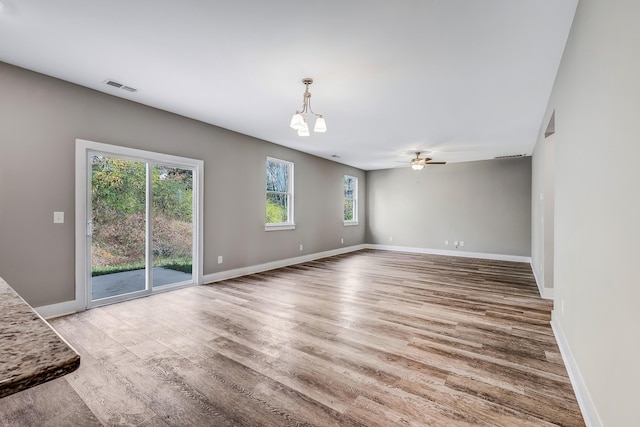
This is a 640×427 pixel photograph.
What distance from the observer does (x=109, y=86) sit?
3.42m

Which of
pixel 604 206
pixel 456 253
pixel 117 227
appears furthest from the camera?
pixel 456 253

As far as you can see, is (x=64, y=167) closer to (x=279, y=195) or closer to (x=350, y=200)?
(x=279, y=195)

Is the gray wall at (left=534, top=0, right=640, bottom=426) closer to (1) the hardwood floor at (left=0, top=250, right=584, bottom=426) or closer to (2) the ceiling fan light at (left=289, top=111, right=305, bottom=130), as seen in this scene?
(1) the hardwood floor at (left=0, top=250, right=584, bottom=426)

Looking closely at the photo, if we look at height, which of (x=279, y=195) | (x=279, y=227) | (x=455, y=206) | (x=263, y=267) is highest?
(x=279, y=195)

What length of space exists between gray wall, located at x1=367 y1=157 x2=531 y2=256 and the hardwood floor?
3.56m

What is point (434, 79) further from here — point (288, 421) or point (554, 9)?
point (288, 421)

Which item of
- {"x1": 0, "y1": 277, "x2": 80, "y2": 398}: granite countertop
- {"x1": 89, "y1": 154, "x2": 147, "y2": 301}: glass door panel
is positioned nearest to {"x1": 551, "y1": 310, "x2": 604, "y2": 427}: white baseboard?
{"x1": 0, "y1": 277, "x2": 80, "y2": 398}: granite countertop

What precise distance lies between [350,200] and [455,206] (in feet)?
9.84

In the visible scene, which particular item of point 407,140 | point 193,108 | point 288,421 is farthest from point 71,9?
point 407,140

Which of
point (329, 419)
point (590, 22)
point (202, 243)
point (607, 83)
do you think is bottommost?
point (329, 419)

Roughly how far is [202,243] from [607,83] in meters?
4.78

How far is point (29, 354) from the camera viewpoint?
1.81 feet

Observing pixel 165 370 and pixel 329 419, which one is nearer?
pixel 329 419

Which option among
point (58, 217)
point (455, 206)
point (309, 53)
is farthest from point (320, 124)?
point (455, 206)
